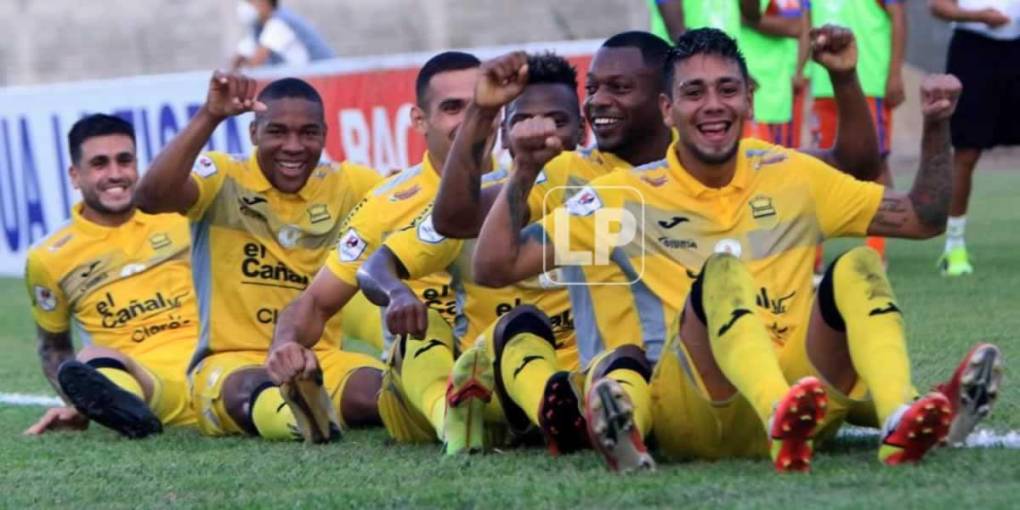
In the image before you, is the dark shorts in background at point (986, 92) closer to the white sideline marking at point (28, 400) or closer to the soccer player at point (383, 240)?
the soccer player at point (383, 240)

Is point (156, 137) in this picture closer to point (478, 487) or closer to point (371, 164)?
point (371, 164)

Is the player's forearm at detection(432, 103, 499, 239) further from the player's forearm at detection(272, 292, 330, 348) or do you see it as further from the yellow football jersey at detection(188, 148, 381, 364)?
the yellow football jersey at detection(188, 148, 381, 364)

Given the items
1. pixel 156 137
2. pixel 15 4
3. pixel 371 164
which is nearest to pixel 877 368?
pixel 371 164

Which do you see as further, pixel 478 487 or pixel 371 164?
pixel 371 164

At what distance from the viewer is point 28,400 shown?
923 centimetres

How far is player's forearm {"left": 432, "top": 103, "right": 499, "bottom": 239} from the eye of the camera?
5.99m

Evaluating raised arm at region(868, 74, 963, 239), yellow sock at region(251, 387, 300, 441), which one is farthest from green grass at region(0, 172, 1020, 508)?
raised arm at region(868, 74, 963, 239)

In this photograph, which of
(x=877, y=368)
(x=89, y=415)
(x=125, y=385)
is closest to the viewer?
(x=877, y=368)

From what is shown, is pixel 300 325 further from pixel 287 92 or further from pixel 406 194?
pixel 287 92

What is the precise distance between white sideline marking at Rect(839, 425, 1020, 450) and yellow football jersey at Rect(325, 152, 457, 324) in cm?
147

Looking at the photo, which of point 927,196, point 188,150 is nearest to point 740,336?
point 927,196

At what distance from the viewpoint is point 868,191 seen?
19.8 feet

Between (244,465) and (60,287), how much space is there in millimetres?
2330

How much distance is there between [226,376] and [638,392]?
2.31 metres
